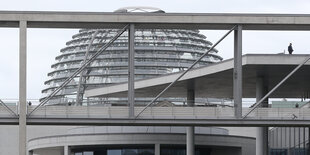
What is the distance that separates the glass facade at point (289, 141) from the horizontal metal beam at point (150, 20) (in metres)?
30.5

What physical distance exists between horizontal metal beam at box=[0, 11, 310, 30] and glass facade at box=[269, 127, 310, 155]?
1200 inches

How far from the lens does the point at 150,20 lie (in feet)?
212

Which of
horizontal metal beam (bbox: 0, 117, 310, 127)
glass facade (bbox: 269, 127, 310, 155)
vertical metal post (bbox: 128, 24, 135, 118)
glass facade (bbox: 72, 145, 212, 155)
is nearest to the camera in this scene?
vertical metal post (bbox: 128, 24, 135, 118)

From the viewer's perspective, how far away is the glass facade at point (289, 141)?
97.1 metres

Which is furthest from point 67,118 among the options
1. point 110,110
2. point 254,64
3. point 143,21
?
point 254,64

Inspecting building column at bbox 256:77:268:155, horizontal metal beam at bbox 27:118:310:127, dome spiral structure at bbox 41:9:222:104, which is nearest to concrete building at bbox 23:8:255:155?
dome spiral structure at bbox 41:9:222:104

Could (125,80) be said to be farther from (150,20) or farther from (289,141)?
(150,20)

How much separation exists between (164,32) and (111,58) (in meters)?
9.43

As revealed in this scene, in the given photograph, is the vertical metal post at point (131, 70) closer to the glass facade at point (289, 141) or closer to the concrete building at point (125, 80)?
the concrete building at point (125, 80)

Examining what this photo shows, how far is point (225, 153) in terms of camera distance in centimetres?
9962

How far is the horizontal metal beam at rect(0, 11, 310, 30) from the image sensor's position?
6419 centimetres

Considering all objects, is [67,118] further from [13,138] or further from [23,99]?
[13,138]

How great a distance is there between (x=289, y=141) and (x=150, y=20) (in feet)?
124

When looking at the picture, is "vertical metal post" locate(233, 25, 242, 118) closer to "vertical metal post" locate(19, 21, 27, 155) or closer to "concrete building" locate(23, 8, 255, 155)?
"vertical metal post" locate(19, 21, 27, 155)
